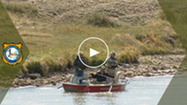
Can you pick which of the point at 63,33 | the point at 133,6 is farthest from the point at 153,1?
the point at 63,33

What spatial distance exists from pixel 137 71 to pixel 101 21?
27.4 m

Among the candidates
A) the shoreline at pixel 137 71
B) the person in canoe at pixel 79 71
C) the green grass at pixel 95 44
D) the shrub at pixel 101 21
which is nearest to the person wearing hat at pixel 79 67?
the person in canoe at pixel 79 71

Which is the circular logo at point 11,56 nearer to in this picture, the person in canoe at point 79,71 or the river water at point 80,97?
the river water at point 80,97

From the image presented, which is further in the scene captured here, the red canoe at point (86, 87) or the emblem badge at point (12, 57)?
the emblem badge at point (12, 57)

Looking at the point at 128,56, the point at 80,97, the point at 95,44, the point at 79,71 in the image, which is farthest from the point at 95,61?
the point at 80,97

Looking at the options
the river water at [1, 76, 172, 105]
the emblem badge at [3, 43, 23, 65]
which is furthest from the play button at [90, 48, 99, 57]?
the river water at [1, 76, 172, 105]

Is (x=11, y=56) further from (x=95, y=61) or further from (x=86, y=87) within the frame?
(x=86, y=87)

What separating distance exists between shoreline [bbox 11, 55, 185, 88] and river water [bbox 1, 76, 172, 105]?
3.29 ft

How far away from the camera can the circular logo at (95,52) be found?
3742cm

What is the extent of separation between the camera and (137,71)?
38.9 meters

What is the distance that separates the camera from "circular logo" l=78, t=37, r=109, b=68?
123 ft

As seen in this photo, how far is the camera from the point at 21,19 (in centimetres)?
6334

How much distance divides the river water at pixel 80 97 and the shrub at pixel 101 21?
110ft

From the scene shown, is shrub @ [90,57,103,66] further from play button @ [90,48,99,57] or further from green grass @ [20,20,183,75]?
play button @ [90,48,99,57]
